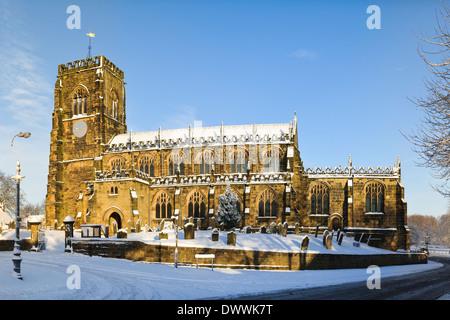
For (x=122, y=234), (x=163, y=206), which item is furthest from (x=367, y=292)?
(x=163, y=206)

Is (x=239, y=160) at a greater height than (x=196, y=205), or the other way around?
(x=239, y=160)

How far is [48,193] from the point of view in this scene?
50562 mm

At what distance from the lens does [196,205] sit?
44.3 m

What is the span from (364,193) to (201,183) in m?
16.5

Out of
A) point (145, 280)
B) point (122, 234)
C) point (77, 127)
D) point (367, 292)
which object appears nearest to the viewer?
point (367, 292)

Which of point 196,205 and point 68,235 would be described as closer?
point 68,235

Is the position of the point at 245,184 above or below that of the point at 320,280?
above

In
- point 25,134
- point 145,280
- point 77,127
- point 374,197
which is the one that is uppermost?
point 77,127

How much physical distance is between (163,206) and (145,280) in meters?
26.0

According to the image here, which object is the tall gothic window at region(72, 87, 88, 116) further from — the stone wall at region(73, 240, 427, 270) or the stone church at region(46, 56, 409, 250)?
the stone wall at region(73, 240, 427, 270)

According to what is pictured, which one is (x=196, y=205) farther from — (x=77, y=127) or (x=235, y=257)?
(x=77, y=127)
